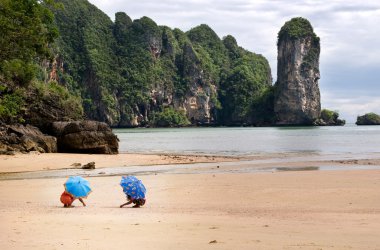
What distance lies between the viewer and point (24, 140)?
2781 cm

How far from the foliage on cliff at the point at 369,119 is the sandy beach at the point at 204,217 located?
152785 millimetres

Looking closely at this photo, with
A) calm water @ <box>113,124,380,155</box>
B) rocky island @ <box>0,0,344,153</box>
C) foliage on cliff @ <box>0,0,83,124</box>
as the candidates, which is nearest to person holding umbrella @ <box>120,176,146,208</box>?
foliage on cliff @ <box>0,0,83,124</box>

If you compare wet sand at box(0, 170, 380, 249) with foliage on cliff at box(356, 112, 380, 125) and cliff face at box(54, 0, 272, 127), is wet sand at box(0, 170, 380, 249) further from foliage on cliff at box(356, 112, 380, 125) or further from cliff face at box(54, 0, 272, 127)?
foliage on cliff at box(356, 112, 380, 125)

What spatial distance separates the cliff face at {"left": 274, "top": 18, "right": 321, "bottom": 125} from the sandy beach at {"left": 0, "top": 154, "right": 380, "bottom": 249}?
12771cm

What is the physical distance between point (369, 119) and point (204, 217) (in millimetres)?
161826

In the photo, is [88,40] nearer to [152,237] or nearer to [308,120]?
[308,120]

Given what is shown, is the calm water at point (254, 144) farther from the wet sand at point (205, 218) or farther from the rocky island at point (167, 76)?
the rocky island at point (167, 76)

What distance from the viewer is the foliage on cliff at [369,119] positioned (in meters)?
158

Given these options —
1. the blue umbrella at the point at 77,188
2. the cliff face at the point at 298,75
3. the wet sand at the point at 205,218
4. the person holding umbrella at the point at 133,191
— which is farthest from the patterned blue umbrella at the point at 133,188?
the cliff face at the point at 298,75

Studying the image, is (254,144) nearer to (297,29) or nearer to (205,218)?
(205,218)

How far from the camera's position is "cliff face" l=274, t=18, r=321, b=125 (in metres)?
139

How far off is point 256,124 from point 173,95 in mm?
30940

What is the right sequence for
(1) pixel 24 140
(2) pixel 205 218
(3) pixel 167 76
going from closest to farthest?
(2) pixel 205 218, (1) pixel 24 140, (3) pixel 167 76

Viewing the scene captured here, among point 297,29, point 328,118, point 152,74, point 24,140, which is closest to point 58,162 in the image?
point 24,140
